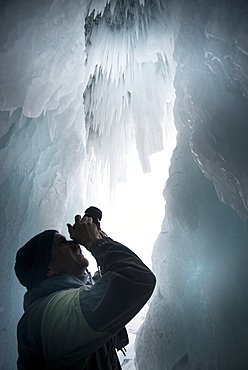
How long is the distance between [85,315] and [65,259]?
32 centimetres

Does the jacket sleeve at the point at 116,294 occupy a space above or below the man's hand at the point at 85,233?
below

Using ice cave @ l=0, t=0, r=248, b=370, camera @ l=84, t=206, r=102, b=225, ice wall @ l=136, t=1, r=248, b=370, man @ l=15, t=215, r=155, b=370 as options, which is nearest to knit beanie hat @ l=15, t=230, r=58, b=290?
man @ l=15, t=215, r=155, b=370

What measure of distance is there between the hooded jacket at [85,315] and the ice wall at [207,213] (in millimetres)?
1153

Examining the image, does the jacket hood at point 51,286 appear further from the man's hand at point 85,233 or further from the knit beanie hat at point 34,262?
the man's hand at point 85,233

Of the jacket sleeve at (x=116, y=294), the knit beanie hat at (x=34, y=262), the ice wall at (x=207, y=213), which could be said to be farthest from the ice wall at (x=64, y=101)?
the jacket sleeve at (x=116, y=294)

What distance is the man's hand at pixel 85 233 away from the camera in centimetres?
106

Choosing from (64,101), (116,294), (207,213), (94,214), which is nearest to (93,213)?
(94,214)

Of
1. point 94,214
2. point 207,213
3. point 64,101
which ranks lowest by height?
point 207,213

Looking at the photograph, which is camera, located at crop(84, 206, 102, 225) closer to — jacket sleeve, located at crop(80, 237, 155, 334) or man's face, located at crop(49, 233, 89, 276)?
man's face, located at crop(49, 233, 89, 276)

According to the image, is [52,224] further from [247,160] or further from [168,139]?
[168,139]

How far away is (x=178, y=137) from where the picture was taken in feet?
10.9

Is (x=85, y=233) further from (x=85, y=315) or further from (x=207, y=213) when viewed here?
(x=207, y=213)

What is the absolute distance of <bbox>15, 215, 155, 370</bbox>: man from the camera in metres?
0.88

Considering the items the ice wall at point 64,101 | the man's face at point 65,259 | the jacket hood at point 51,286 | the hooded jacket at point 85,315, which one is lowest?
the hooded jacket at point 85,315
